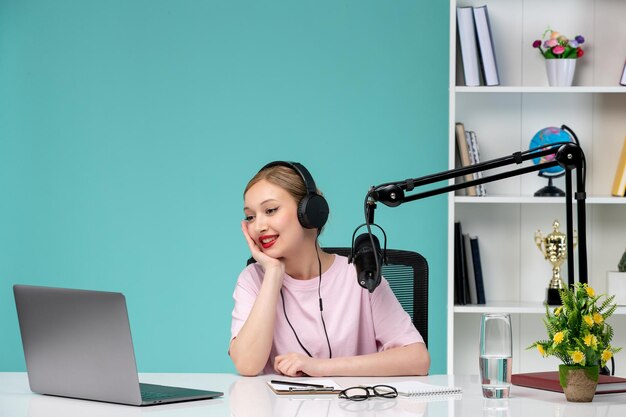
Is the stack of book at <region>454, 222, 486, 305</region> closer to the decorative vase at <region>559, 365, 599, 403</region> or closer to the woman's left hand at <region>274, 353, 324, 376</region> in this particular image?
the woman's left hand at <region>274, 353, 324, 376</region>

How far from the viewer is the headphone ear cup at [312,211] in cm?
221

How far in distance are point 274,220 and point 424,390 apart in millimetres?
678

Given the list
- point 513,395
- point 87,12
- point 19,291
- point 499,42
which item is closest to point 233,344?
point 19,291

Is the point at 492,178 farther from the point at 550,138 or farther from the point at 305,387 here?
the point at 550,138

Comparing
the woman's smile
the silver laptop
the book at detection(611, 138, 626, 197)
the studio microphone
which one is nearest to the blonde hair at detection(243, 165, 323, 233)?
the woman's smile

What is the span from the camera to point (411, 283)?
91.5 inches

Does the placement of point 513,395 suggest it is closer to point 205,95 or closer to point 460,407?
point 460,407

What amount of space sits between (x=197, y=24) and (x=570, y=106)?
1577mm

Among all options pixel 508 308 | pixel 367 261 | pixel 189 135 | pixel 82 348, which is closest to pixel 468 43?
pixel 508 308

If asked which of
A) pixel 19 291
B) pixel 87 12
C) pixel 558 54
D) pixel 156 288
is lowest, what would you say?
pixel 156 288

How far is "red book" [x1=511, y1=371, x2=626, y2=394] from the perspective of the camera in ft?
5.78

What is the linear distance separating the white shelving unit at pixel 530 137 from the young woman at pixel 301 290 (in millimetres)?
1236

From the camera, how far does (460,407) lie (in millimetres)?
1606

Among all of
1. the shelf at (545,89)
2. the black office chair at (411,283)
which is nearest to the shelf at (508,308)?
the shelf at (545,89)
